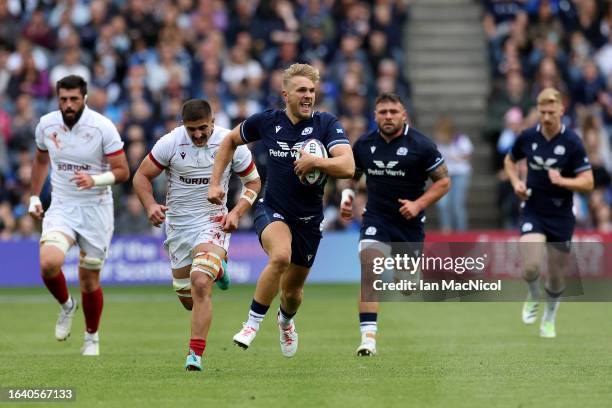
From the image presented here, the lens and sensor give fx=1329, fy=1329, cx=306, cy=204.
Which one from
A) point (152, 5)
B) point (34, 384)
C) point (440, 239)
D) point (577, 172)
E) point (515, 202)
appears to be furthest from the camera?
point (152, 5)

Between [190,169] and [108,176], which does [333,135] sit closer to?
[190,169]

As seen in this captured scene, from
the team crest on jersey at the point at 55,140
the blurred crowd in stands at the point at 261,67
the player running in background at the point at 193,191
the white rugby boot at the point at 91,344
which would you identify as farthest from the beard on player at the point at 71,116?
the blurred crowd in stands at the point at 261,67

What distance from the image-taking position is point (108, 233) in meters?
14.3

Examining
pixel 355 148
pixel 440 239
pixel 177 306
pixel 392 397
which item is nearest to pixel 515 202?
pixel 440 239

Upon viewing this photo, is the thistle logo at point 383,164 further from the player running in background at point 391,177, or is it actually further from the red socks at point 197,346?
the red socks at point 197,346

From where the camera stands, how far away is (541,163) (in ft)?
54.1

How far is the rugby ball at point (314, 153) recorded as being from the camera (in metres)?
12.2

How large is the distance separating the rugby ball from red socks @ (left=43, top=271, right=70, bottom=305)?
10.2ft

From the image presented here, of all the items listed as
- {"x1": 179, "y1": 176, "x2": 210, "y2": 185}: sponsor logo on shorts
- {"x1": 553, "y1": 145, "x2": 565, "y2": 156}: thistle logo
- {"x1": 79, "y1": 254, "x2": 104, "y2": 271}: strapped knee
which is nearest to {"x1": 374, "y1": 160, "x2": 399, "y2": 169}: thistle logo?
{"x1": 179, "y1": 176, "x2": 210, "y2": 185}: sponsor logo on shorts

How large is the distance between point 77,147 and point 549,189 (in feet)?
19.8

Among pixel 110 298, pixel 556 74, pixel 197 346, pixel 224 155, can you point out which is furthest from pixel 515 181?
pixel 556 74

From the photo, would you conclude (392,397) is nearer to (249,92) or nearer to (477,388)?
(477,388)

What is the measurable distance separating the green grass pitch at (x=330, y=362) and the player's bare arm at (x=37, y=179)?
60.1 inches

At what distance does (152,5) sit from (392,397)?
67.9 ft
